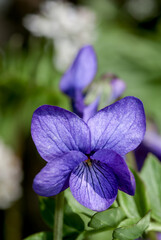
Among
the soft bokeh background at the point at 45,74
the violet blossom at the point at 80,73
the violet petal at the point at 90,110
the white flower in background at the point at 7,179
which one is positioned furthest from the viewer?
the soft bokeh background at the point at 45,74

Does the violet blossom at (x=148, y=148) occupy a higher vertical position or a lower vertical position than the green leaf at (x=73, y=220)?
lower

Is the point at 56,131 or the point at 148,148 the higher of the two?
the point at 56,131

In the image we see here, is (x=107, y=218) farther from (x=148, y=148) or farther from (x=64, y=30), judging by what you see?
(x=64, y=30)

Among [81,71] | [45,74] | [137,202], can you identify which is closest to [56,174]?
[137,202]

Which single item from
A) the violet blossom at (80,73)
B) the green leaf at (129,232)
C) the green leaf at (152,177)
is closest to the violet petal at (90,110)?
the violet blossom at (80,73)

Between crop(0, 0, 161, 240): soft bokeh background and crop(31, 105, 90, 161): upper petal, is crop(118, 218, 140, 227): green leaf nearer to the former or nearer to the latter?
crop(31, 105, 90, 161): upper petal

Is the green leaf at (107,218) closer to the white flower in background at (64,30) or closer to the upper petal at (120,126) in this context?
the upper petal at (120,126)
